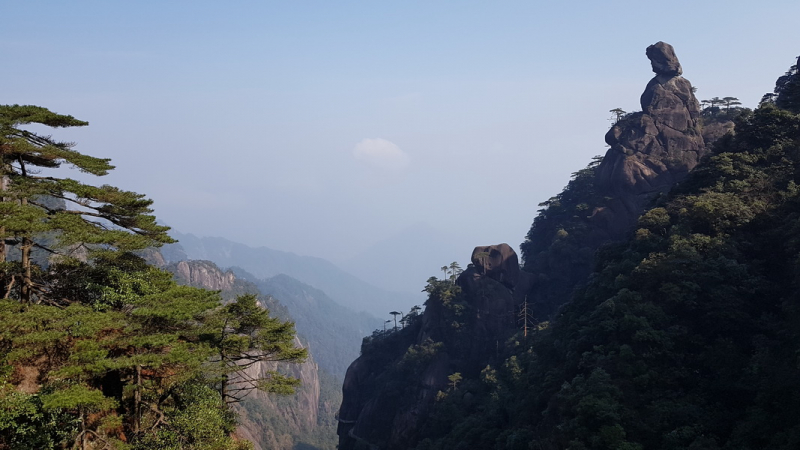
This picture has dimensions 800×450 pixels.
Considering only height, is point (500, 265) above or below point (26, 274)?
above

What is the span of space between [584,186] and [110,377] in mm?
49656

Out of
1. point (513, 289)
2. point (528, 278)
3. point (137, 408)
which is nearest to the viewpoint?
point (137, 408)

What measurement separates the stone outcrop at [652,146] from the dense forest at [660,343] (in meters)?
5.20

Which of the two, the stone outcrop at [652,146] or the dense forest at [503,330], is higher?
the stone outcrop at [652,146]

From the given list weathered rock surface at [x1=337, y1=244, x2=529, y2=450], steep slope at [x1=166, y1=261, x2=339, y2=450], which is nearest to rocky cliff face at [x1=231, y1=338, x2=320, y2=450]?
steep slope at [x1=166, y1=261, x2=339, y2=450]

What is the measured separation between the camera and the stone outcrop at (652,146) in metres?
48.7

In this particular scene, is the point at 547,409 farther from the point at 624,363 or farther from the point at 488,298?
the point at 488,298

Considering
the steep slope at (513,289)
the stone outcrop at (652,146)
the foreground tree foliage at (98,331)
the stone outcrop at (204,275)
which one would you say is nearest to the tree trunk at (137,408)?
the foreground tree foliage at (98,331)

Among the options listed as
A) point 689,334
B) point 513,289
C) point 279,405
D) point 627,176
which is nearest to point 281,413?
point 279,405

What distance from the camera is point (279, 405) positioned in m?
110

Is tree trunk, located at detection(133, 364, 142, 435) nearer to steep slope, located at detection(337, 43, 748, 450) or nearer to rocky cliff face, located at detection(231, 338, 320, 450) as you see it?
steep slope, located at detection(337, 43, 748, 450)

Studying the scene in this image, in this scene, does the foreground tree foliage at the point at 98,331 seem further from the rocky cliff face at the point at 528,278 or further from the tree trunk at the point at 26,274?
the rocky cliff face at the point at 528,278

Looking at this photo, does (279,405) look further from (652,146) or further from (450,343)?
(652,146)

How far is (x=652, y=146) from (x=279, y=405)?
84.4 metres
